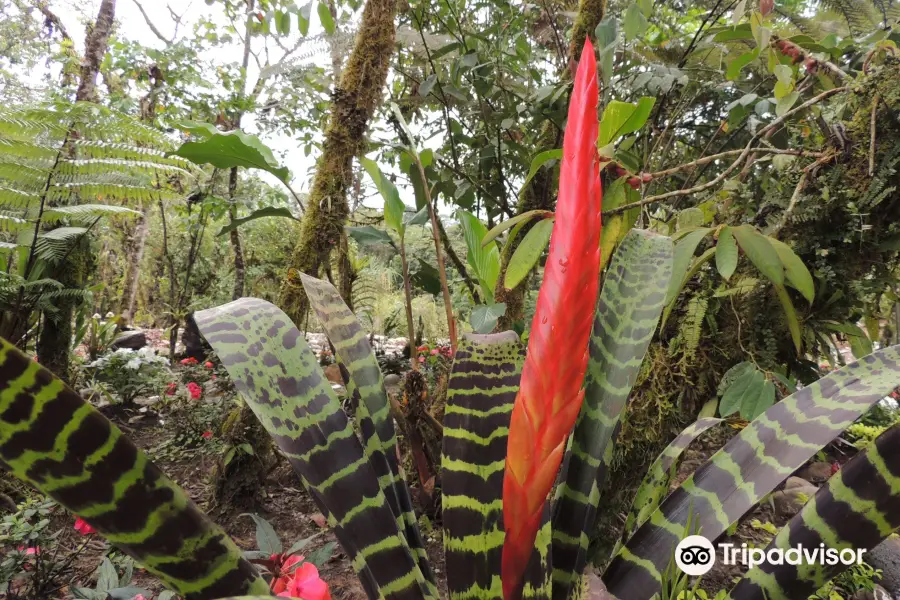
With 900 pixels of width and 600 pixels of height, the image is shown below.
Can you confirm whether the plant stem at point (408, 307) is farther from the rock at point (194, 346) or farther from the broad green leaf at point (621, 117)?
the rock at point (194, 346)

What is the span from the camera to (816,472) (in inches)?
62.3

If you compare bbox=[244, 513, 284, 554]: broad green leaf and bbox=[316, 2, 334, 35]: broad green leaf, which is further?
bbox=[316, 2, 334, 35]: broad green leaf

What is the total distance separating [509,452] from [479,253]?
2.80ft

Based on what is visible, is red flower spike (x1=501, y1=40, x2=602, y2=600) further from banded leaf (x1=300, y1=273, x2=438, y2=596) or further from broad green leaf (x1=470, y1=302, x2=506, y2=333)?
broad green leaf (x1=470, y1=302, x2=506, y2=333)

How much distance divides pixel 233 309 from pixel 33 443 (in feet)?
0.73

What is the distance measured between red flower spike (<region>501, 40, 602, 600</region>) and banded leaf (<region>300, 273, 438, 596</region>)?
236 millimetres

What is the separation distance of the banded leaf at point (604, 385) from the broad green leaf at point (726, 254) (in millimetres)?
194

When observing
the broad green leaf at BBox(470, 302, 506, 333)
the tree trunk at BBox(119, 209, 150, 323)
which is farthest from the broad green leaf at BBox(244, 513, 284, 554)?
the tree trunk at BBox(119, 209, 150, 323)

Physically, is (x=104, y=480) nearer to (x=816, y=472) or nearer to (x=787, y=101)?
(x=787, y=101)

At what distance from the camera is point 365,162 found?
1.12 meters

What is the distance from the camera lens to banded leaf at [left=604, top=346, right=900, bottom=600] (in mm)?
432

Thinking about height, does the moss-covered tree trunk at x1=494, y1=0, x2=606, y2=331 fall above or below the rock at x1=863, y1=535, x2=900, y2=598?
above

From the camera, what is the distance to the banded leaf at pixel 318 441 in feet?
1.42

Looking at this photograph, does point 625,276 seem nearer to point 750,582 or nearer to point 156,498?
point 750,582
